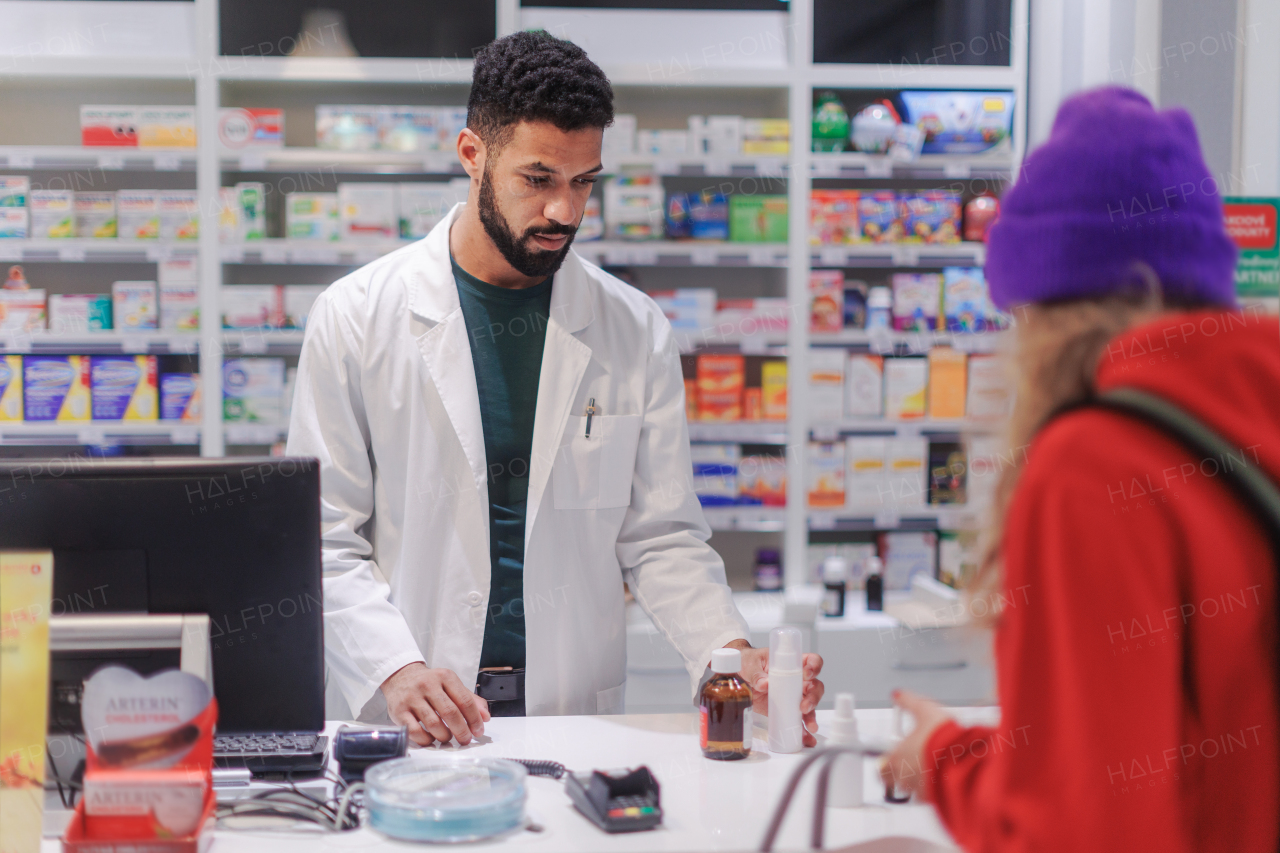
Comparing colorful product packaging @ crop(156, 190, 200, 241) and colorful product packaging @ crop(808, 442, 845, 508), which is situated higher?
colorful product packaging @ crop(156, 190, 200, 241)

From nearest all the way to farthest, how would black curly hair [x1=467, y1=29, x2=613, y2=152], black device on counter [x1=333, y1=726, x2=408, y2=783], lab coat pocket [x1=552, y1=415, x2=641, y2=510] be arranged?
black device on counter [x1=333, y1=726, x2=408, y2=783] → black curly hair [x1=467, y1=29, x2=613, y2=152] → lab coat pocket [x1=552, y1=415, x2=641, y2=510]

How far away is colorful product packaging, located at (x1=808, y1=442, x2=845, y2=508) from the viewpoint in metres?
3.52

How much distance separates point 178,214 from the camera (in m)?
3.31

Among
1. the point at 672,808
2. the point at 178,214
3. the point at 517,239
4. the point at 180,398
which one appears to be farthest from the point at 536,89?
the point at 180,398

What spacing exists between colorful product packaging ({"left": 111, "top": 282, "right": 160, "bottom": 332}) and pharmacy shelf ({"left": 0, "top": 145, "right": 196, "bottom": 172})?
1.29ft

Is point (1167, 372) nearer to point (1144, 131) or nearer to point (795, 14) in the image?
point (1144, 131)

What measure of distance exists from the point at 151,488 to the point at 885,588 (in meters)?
2.94

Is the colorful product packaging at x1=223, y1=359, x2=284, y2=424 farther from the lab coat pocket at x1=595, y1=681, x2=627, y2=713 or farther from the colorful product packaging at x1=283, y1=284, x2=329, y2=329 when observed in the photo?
the lab coat pocket at x1=595, y1=681, x2=627, y2=713

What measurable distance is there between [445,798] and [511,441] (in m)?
0.83

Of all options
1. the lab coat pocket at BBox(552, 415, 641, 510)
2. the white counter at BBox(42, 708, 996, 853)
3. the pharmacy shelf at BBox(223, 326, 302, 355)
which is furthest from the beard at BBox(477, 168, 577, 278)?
the pharmacy shelf at BBox(223, 326, 302, 355)

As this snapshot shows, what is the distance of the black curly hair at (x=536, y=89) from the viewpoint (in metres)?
1.77

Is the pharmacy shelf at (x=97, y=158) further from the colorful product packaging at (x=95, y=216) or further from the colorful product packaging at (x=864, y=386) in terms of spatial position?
the colorful product packaging at (x=864, y=386)

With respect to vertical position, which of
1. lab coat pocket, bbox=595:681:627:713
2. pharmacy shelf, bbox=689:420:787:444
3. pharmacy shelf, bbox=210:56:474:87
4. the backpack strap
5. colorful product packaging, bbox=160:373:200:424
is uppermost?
pharmacy shelf, bbox=210:56:474:87

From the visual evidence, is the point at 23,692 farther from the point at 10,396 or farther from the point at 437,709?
the point at 10,396
